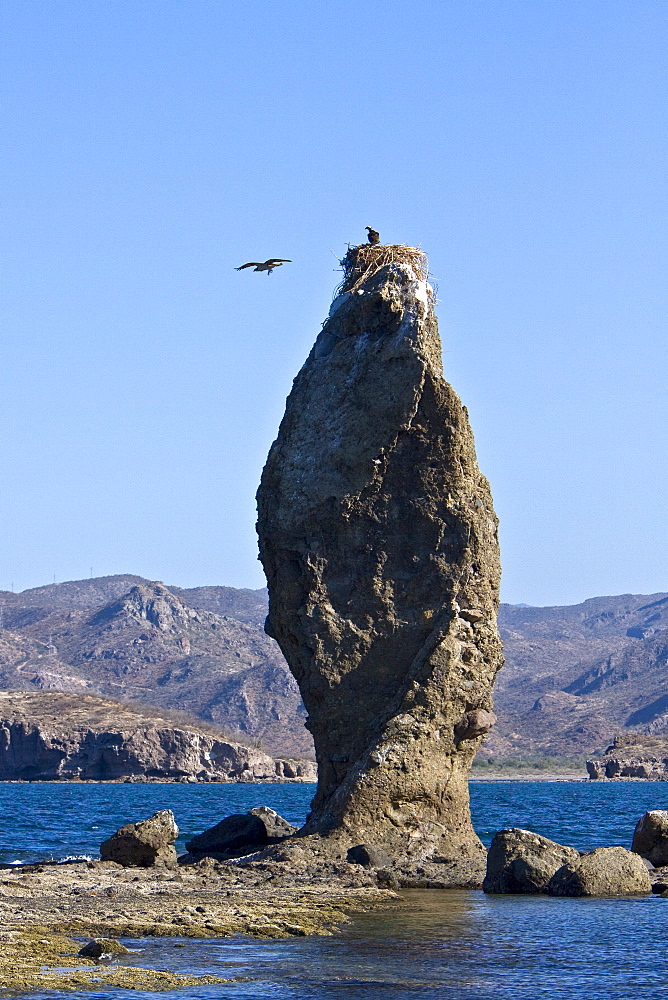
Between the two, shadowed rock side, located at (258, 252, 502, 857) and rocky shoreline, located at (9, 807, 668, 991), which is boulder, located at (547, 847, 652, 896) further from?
shadowed rock side, located at (258, 252, 502, 857)

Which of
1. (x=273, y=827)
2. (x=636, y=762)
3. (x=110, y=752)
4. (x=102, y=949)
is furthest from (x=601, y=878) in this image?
(x=636, y=762)

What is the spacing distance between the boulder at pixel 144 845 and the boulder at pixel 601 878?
6899 millimetres

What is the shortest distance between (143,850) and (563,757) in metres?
172

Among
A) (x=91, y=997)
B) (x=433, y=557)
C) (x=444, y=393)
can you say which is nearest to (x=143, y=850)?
(x=433, y=557)

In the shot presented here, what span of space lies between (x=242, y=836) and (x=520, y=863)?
5952mm

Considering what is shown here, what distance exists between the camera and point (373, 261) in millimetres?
25328

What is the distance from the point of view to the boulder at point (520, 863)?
21.3m

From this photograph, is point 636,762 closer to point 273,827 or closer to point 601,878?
point 273,827

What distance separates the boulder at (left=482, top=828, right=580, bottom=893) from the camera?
837 inches

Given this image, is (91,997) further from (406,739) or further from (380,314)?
(380,314)

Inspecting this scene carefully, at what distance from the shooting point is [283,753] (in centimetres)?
18438

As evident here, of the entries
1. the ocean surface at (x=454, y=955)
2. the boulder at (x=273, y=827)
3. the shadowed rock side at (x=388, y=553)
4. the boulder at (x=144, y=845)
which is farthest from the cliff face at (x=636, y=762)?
the ocean surface at (x=454, y=955)

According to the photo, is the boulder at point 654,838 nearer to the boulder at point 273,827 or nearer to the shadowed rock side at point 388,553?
the shadowed rock side at point 388,553

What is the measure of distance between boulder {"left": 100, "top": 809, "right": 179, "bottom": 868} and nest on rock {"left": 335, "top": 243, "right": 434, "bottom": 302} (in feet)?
32.4
